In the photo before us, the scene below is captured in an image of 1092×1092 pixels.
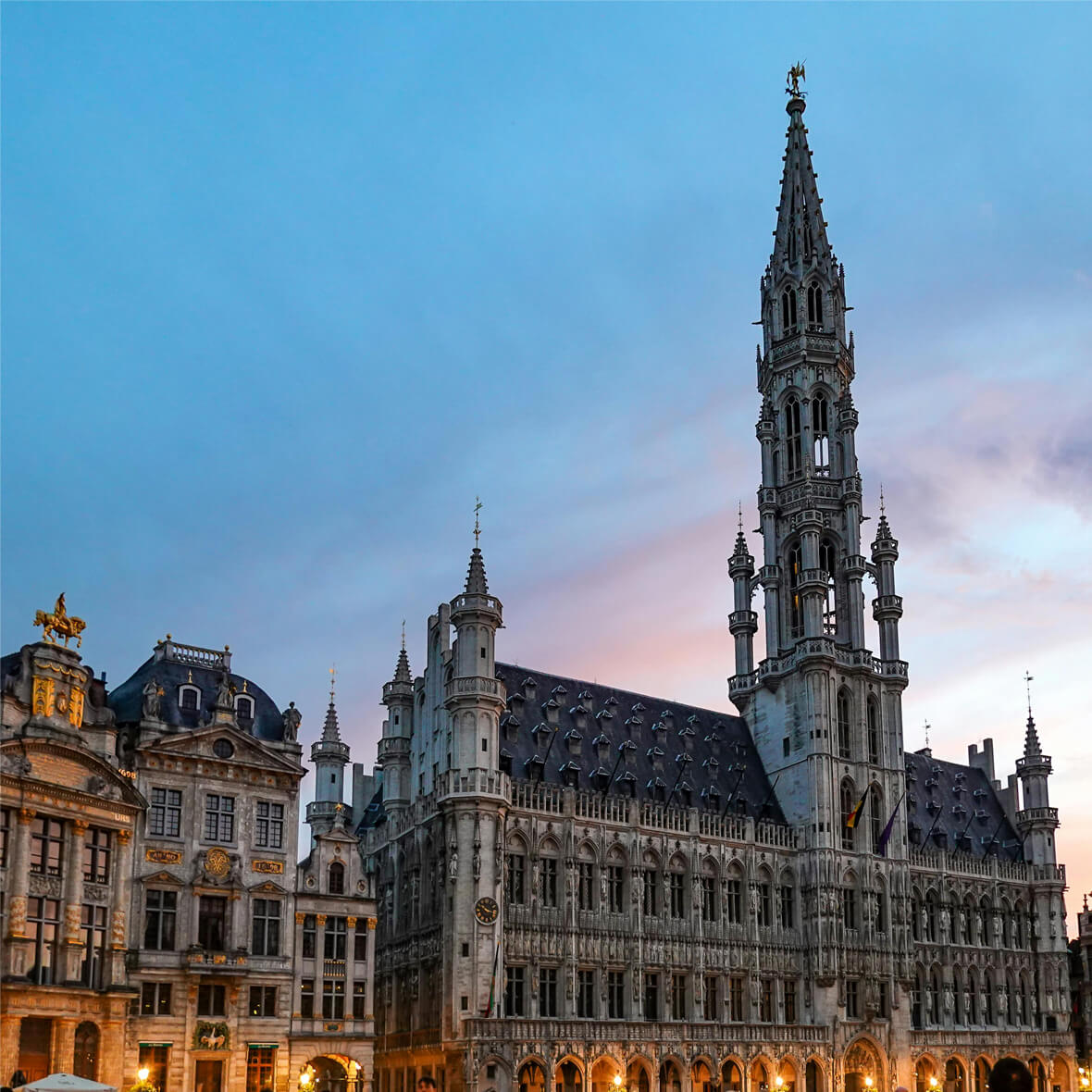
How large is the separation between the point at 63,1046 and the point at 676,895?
133 feet

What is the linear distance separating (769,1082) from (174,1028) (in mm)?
40127

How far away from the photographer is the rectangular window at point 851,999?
9344 centimetres

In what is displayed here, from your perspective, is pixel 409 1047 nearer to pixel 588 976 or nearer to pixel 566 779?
pixel 588 976

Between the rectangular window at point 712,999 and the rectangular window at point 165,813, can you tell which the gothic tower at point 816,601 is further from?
the rectangular window at point 165,813

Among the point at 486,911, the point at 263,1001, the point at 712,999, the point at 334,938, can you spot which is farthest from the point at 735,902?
the point at 263,1001

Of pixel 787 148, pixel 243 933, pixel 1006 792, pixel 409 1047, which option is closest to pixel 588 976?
pixel 409 1047

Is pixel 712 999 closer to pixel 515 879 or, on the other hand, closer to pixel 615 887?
pixel 615 887

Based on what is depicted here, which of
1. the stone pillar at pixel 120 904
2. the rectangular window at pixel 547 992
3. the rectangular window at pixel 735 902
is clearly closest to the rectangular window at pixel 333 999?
the stone pillar at pixel 120 904

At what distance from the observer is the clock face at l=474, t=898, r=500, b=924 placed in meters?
79.1

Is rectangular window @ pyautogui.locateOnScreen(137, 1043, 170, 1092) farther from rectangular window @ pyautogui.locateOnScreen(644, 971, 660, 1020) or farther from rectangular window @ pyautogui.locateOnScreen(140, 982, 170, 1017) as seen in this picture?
rectangular window @ pyautogui.locateOnScreen(644, 971, 660, 1020)

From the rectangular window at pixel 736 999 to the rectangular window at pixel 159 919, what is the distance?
1499 inches

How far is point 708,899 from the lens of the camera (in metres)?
91.4

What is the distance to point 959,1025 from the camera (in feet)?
Result: 334

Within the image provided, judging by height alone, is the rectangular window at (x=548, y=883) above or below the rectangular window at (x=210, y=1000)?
above
